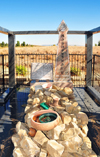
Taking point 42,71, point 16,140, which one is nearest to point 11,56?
point 42,71

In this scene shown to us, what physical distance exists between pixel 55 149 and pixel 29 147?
46cm

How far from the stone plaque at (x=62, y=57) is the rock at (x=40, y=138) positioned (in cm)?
375

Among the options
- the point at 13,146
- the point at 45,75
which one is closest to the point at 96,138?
the point at 13,146

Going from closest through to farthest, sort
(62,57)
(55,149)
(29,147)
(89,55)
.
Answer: (55,149) → (29,147) → (62,57) → (89,55)

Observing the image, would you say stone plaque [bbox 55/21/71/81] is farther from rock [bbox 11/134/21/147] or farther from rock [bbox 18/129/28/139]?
rock [bbox 11/134/21/147]

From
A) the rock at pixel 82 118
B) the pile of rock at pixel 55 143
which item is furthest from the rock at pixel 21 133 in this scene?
the rock at pixel 82 118

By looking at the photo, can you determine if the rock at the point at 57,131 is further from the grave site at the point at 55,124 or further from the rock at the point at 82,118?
the rock at the point at 82,118

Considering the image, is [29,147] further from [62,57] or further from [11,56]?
[11,56]

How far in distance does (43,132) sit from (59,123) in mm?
446

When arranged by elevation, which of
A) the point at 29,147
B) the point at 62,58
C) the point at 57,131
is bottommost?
the point at 29,147

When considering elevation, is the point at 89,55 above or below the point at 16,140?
above

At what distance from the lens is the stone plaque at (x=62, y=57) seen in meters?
6.18

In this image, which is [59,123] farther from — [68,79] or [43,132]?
[68,79]

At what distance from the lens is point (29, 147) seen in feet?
8.08
